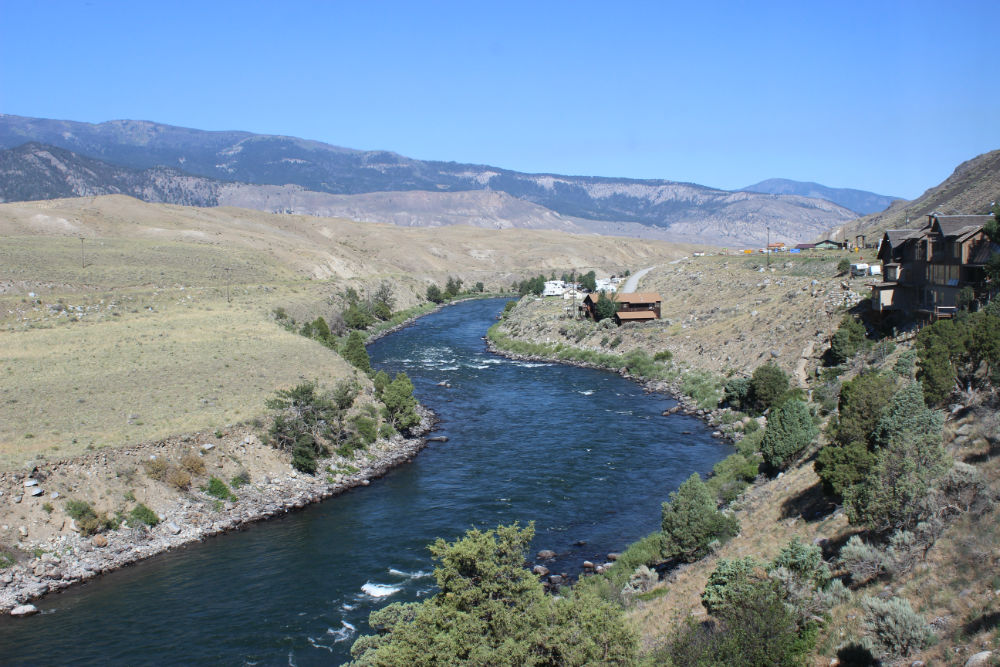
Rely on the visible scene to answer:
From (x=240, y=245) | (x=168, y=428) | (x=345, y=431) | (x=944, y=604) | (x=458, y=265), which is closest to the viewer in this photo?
(x=944, y=604)

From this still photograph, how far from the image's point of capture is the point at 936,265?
133 feet

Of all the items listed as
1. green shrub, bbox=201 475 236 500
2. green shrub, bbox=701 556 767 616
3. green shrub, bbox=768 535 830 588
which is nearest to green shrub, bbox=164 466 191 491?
green shrub, bbox=201 475 236 500

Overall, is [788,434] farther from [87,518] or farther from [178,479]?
[87,518]

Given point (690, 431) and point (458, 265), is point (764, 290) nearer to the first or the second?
point (690, 431)

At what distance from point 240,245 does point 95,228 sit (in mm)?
20983

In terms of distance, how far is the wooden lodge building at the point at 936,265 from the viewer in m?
37.9

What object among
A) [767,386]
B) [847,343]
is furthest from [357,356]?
[847,343]

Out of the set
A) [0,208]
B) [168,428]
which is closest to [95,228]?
[0,208]

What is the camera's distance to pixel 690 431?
43.9m

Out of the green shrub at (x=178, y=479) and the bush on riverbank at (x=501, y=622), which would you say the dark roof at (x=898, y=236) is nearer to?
the bush on riverbank at (x=501, y=622)

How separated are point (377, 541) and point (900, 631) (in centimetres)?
2097

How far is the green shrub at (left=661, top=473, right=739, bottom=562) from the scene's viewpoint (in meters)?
23.2

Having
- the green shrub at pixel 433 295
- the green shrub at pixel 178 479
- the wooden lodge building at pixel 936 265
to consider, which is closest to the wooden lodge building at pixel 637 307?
the wooden lodge building at pixel 936 265

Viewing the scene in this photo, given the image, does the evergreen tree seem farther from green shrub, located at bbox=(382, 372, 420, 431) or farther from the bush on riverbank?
the bush on riverbank
